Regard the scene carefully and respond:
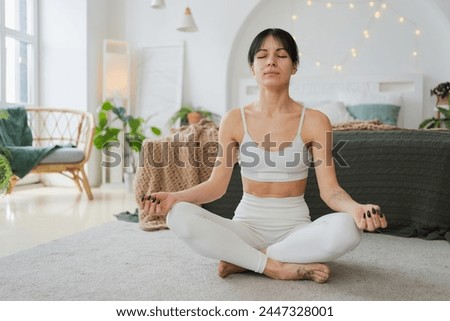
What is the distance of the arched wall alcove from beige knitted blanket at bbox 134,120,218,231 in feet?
8.92

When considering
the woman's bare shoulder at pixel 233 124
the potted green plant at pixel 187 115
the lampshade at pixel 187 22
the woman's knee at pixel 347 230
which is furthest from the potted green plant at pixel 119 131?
the woman's knee at pixel 347 230

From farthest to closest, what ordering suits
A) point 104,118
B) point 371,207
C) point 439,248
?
point 104,118 < point 439,248 < point 371,207

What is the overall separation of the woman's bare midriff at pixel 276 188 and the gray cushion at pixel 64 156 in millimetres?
2611

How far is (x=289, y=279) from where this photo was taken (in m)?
1.60

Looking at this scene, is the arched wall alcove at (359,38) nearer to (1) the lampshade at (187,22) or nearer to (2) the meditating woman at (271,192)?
(1) the lampshade at (187,22)

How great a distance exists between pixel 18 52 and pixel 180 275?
4.11 meters

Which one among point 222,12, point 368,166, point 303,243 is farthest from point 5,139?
point 303,243

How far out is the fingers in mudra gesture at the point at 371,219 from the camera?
4.19ft

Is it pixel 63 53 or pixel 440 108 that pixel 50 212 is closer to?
pixel 63 53

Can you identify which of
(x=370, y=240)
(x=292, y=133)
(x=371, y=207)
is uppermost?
(x=292, y=133)

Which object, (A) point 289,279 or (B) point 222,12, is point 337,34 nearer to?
(B) point 222,12

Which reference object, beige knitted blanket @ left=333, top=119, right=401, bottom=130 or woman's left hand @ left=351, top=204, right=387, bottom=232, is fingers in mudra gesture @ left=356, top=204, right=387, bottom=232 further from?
beige knitted blanket @ left=333, top=119, right=401, bottom=130

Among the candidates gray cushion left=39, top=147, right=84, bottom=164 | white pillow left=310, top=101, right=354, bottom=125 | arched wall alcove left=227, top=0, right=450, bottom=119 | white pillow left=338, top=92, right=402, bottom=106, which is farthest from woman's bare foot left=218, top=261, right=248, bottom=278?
arched wall alcove left=227, top=0, right=450, bottom=119

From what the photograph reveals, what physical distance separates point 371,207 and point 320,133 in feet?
1.36
